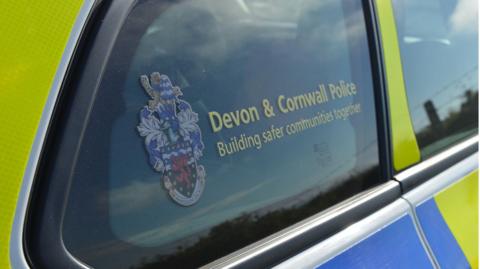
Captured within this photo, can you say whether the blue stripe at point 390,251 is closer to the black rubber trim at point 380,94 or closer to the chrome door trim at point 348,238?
the chrome door trim at point 348,238

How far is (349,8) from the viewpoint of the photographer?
1740 millimetres

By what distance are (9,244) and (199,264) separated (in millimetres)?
384

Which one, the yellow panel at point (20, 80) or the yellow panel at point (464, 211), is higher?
the yellow panel at point (20, 80)

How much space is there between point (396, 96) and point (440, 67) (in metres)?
0.47

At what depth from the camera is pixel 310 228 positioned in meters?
1.39

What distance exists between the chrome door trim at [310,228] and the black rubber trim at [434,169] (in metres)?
0.05

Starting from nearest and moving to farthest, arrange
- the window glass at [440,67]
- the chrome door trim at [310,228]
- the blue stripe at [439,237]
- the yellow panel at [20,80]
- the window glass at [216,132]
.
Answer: the yellow panel at [20,80]
the window glass at [216,132]
the chrome door trim at [310,228]
the blue stripe at [439,237]
the window glass at [440,67]

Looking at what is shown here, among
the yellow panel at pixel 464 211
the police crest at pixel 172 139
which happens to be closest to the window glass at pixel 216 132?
the police crest at pixel 172 139

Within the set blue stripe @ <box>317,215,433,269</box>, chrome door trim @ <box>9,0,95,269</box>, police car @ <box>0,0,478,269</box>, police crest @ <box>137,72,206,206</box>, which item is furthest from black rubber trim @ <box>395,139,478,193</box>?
chrome door trim @ <box>9,0,95,269</box>

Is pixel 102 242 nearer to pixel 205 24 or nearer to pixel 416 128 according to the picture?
pixel 205 24

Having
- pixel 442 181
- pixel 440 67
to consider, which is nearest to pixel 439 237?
pixel 442 181

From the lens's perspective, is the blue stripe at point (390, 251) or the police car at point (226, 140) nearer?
the police car at point (226, 140)

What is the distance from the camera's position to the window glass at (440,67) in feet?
6.34

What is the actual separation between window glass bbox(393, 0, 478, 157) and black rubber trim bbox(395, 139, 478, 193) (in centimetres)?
5
